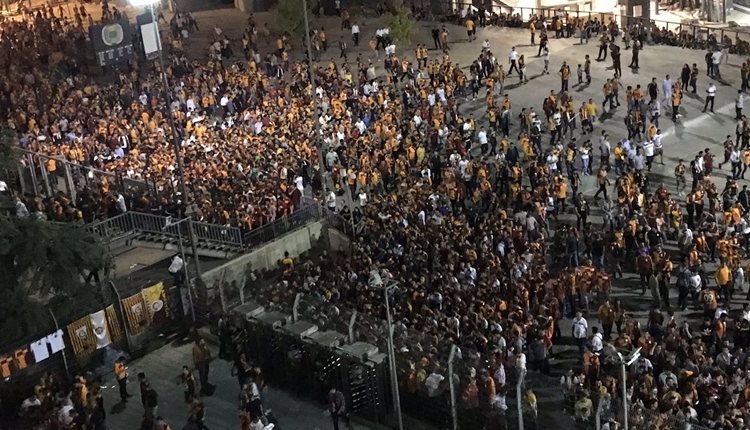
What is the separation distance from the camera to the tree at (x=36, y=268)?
21484 mm

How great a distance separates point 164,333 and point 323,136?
12986mm

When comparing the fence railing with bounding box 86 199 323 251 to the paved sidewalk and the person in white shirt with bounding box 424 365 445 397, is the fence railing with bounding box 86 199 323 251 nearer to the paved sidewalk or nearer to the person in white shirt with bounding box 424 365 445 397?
the paved sidewalk

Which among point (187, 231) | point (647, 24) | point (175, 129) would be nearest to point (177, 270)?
point (187, 231)

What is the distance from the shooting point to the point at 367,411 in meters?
20.5

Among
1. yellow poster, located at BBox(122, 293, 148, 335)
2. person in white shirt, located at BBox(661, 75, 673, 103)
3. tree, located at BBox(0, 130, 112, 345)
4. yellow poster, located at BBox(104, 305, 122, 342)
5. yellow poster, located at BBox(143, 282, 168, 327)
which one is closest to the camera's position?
tree, located at BBox(0, 130, 112, 345)

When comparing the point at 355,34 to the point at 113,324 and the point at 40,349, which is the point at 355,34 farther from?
the point at 40,349

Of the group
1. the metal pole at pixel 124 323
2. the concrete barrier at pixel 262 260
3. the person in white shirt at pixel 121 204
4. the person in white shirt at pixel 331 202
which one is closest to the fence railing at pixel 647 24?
the person in white shirt at pixel 331 202

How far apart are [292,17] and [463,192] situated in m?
20.0

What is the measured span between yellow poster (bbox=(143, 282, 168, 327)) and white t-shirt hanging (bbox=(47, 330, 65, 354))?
2.39 metres

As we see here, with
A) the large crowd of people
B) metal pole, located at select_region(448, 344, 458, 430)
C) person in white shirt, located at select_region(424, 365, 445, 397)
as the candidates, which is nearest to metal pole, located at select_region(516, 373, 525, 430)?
the large crowd of people

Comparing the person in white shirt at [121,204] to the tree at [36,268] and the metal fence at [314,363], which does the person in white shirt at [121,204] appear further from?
the metal fence at [314,363]

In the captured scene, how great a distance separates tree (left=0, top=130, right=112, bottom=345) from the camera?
21484mm

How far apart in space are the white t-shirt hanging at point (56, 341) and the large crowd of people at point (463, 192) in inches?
186

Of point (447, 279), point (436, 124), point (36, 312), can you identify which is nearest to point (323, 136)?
point (436, 124)
